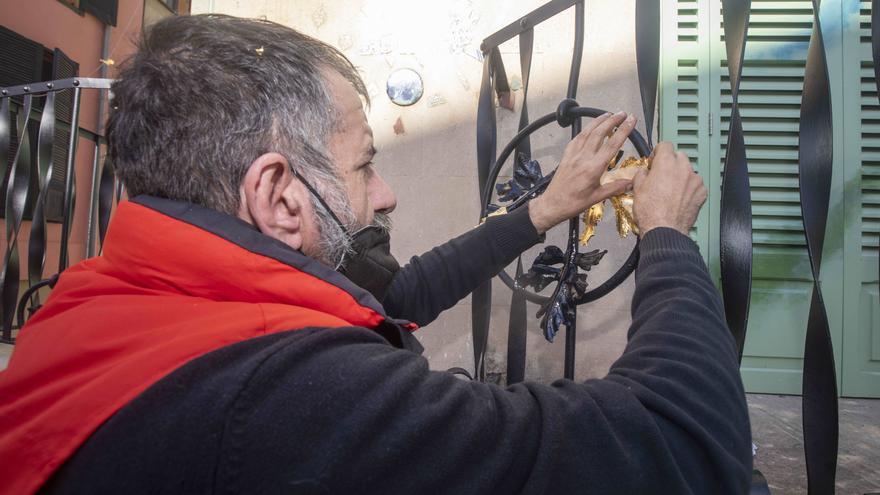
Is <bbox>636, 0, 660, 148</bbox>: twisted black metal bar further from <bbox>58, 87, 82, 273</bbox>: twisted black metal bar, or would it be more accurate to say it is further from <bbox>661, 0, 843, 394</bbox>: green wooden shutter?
<bbox>58, 87, 82, 273</bbox>: twisted black metal bar

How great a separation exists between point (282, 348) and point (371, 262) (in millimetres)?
466

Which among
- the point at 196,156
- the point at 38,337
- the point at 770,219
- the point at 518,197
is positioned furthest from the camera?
the point at 770,219

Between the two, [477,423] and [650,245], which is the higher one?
[650,245]

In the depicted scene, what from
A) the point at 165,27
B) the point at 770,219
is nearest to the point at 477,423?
the point at 165,27

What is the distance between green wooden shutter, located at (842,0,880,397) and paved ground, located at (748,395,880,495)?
0.20 meters

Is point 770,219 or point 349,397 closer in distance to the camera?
point 349,397

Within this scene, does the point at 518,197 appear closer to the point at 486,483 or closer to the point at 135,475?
the point at 486,483

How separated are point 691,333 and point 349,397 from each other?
525mm

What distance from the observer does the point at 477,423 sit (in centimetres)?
71

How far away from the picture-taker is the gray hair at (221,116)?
3.11 ft

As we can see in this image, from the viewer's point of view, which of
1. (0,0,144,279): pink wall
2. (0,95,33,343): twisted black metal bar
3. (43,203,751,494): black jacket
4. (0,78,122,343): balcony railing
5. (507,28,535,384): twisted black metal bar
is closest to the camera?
(43,203,751,494): black jacket

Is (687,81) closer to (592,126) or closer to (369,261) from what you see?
(592,126)

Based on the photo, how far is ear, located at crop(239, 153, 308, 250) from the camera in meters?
0.93

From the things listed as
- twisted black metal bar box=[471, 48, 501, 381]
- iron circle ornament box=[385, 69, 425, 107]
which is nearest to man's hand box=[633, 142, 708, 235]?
twisted black metal bar box=[471, 48, 501, 381]
